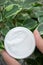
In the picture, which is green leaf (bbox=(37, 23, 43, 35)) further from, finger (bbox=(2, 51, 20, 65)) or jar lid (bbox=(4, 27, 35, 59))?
finger (bbox=(2, 51, 20, 65))

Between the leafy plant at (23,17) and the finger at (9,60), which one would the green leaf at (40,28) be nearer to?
the leafy plant at (23,17)

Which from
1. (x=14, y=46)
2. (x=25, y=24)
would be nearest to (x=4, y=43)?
(x=14, y=46)

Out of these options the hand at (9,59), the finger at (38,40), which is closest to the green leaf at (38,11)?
the finger at (38,40)

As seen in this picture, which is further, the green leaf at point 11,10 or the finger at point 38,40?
the green leaf at point 11,10

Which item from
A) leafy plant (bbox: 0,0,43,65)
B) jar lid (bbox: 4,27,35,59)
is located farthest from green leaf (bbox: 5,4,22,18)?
jar lid (bbox: 4,27,35,59)

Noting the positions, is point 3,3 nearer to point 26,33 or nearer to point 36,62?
point 26,33

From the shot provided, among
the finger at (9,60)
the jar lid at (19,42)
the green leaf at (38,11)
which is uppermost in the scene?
the green leaf at (38,11)
